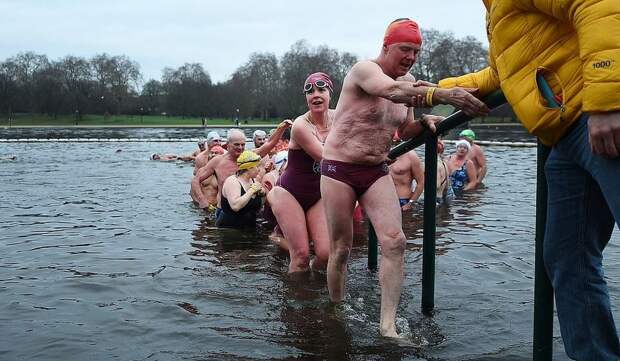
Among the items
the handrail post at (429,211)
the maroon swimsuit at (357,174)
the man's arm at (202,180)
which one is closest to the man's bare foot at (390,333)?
the handrail post at (429,211)

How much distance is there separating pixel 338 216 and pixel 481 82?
1.42 metres

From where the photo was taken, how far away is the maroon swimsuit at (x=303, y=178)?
18.3 ft

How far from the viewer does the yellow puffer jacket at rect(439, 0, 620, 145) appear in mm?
1946

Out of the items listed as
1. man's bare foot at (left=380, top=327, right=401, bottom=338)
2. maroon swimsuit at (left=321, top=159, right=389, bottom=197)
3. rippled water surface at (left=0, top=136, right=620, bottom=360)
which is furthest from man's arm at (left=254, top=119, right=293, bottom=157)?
man's bare foot at (left=380, top=327, right=401, bottom=338)

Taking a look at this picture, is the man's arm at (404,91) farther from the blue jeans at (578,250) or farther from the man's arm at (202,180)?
the man's arm at (202,180)

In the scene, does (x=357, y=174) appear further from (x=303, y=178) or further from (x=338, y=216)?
(x=303, y=178)

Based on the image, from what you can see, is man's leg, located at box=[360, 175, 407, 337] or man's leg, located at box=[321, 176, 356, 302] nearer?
man's leg, located at box=[360, 175, 407, 337]

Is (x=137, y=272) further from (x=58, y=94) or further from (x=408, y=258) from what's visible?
(x=58, y=94)

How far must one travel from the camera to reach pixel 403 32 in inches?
151

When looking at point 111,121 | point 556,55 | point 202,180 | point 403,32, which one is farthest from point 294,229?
point 111,121

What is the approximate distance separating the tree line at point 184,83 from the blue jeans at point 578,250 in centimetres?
8289

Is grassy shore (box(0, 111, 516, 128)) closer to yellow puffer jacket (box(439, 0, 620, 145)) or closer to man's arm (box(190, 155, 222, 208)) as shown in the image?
man's arm (box(190, 155, 222, 208))

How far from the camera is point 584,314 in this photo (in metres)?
2.42

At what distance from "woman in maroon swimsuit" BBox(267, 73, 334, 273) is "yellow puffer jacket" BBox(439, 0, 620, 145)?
290 centimetres
